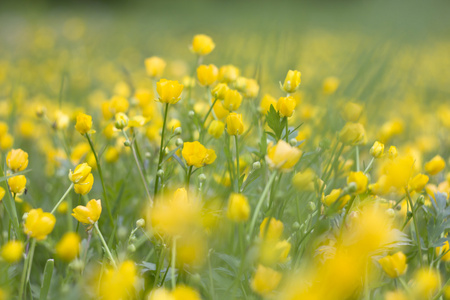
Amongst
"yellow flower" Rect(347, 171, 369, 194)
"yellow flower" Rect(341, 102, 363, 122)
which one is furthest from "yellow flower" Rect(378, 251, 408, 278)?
"yellow flower" Rect(341, 102, 363, 122)

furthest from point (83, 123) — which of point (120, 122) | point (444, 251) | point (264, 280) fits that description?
point (444, 251)

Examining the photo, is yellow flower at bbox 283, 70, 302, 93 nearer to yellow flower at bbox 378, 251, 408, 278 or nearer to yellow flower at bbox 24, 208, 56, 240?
yellow flower at bbox 378, 251, 408, 278

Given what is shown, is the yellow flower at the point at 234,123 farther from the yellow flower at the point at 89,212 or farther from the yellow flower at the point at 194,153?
the yellow flower at the point at 89,212

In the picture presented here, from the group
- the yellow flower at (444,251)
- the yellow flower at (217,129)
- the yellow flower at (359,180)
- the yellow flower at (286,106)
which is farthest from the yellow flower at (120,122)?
A: the yellow flower at (444,251)

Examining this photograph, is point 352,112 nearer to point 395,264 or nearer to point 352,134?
point 352,134

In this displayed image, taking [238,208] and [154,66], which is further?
[154,66]

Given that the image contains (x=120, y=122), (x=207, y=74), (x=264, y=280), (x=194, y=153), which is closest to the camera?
(x=264, y=280)
